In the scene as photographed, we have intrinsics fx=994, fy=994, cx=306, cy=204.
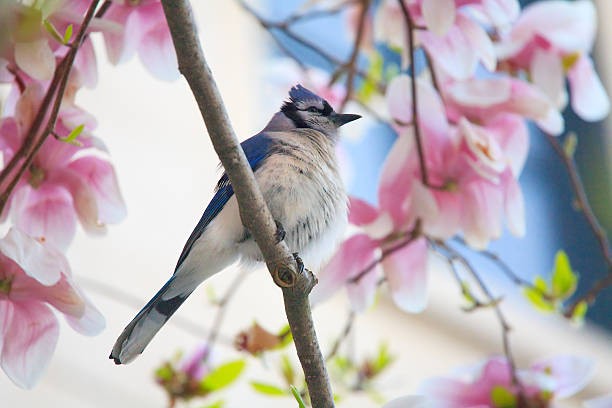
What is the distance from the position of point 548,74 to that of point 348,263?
41cm

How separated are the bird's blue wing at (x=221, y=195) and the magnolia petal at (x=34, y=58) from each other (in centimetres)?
41

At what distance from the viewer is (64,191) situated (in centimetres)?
120

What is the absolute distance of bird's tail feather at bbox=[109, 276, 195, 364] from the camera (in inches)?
46.9

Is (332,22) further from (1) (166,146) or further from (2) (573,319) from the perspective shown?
(2) (573,319)

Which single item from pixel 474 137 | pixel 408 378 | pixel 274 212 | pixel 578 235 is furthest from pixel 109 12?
pixel 578 235

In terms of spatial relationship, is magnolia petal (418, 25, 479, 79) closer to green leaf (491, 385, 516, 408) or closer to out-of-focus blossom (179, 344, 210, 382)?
green leaf (491, 385, 516, 408)

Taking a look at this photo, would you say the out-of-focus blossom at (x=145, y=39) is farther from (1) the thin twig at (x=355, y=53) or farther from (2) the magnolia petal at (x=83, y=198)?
(1) the thin twig at (x=355, y=53)

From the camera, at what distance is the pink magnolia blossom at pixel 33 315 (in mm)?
1013

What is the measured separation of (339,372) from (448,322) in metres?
2.56

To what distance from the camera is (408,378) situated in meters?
4.00

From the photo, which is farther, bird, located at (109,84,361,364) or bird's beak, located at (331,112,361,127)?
bird's beak, located at (331,112,361,127)

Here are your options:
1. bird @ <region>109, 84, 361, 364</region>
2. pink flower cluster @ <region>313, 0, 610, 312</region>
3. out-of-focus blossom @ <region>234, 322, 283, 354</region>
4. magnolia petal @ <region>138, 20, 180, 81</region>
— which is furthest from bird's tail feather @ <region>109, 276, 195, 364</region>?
magnolia petal @ <region>138, 20, 180, 81</region>

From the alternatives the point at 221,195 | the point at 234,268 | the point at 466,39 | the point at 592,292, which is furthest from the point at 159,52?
the point at 234,268

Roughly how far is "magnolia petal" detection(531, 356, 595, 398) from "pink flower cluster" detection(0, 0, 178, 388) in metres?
0.61
